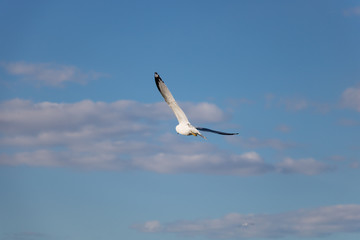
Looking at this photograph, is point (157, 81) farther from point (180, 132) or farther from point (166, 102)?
point (180, 132)

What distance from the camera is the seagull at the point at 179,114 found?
63781 millimetres

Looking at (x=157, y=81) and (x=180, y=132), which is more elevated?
(x=157, y=81)

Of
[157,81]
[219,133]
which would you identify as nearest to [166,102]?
[157,81]

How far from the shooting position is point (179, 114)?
217 ft

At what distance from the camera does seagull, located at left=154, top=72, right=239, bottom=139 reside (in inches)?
2511

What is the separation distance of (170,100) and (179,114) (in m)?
2.76

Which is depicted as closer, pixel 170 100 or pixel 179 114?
pixel 170 100

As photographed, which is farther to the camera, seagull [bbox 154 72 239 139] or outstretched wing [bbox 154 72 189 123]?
outstretched wing [bbox 154 72 189 123]

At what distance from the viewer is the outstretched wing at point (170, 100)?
64188mm

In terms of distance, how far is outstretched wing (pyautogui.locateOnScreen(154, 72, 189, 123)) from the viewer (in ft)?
211

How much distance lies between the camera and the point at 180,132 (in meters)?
65.3

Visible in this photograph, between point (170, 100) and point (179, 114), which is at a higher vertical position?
point (170, 100)

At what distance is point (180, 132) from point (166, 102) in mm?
5550

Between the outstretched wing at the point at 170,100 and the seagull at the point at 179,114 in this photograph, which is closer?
the seagull at the point at 179,114
